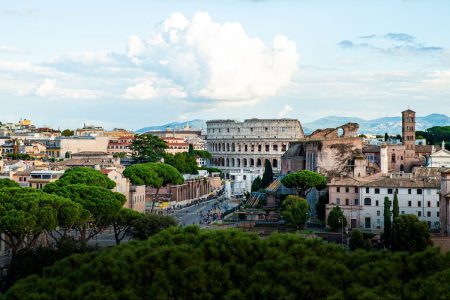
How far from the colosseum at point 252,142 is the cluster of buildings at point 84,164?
25.7 feet

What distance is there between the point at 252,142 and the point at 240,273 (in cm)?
12134

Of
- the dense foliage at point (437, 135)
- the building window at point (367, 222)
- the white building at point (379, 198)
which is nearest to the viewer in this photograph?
the white building at point (379, 198)

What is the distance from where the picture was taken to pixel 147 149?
11419 cm

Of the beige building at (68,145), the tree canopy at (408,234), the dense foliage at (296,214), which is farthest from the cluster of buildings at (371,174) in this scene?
the beige building at (68,145)

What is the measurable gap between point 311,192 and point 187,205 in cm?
2114

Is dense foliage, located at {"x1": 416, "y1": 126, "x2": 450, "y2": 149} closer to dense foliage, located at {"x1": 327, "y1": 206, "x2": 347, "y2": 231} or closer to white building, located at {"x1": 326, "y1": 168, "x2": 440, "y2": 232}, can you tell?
white building, located at {"x1": 326, "y1": 168, "x2": 440, "y2": 232}

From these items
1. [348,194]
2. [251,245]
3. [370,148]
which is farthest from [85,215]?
[370,148]

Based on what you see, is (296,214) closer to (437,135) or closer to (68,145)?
(437,135)

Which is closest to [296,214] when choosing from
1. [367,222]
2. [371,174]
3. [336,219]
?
[336,219]

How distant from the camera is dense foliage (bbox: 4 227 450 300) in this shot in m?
28.9

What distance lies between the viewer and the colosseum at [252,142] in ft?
489

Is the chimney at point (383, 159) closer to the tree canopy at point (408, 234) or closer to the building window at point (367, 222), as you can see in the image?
the building window at point (367, 222)

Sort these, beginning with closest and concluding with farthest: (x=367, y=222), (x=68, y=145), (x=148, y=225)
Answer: (x=148, y=225) → (x=367, y=222) → (x=68, y=145)

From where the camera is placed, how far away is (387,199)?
6044 centimetres
